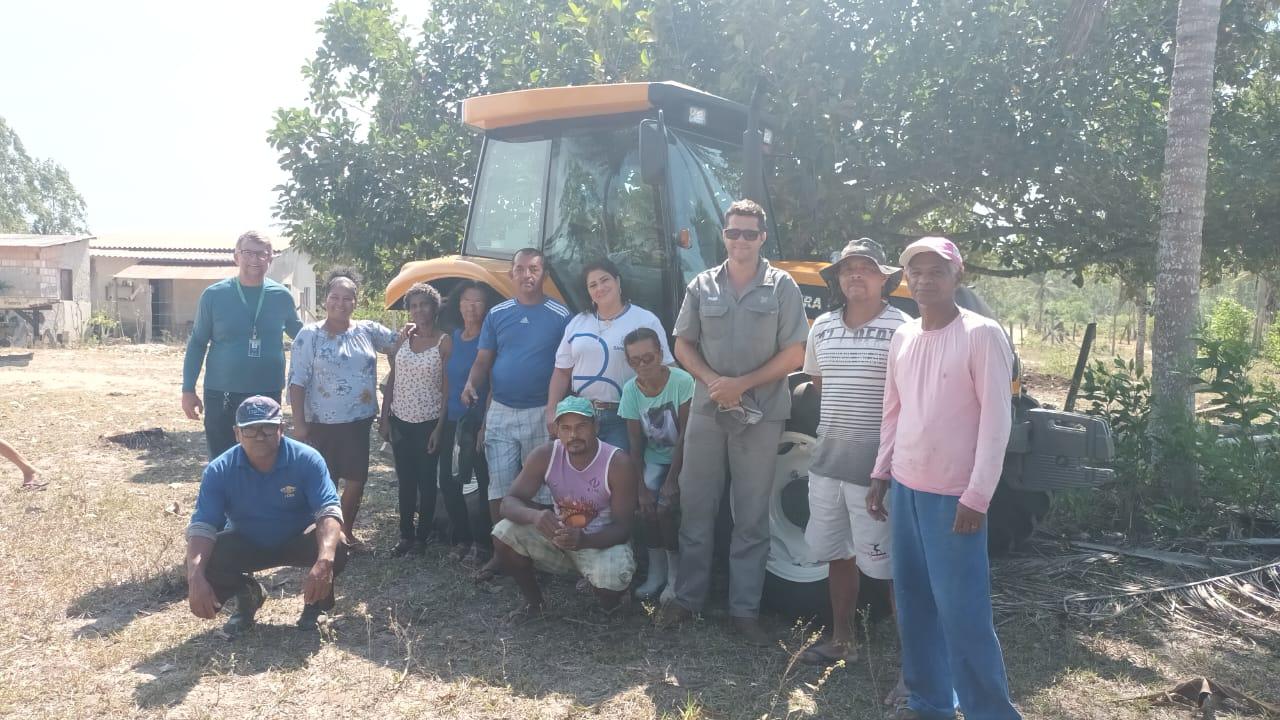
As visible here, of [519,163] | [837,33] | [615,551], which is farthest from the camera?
[837,33]

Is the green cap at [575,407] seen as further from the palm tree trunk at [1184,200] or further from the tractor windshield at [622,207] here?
the palm tree trunk at [1184,200]

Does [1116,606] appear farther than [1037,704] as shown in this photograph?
Yes

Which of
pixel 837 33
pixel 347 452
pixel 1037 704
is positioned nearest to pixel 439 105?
pixel 837 33

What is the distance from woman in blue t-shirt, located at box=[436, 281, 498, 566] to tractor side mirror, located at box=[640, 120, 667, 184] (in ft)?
4.05

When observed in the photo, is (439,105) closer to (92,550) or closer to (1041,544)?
(92,550)

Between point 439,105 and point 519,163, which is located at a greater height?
point 439,105

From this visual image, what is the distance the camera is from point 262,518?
4.06 m

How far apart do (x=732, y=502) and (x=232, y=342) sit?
2.72 meters

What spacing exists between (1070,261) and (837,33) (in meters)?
2.92

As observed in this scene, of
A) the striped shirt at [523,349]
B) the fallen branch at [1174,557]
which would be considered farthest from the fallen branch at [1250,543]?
the striped shirt at [523,349]

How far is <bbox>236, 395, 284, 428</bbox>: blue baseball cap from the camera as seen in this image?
12.8 ft

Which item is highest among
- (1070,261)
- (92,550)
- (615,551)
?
(1070,261)

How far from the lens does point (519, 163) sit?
5.64 metres

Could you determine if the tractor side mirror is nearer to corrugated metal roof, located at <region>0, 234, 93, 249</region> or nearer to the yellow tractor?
the yellow tractor
